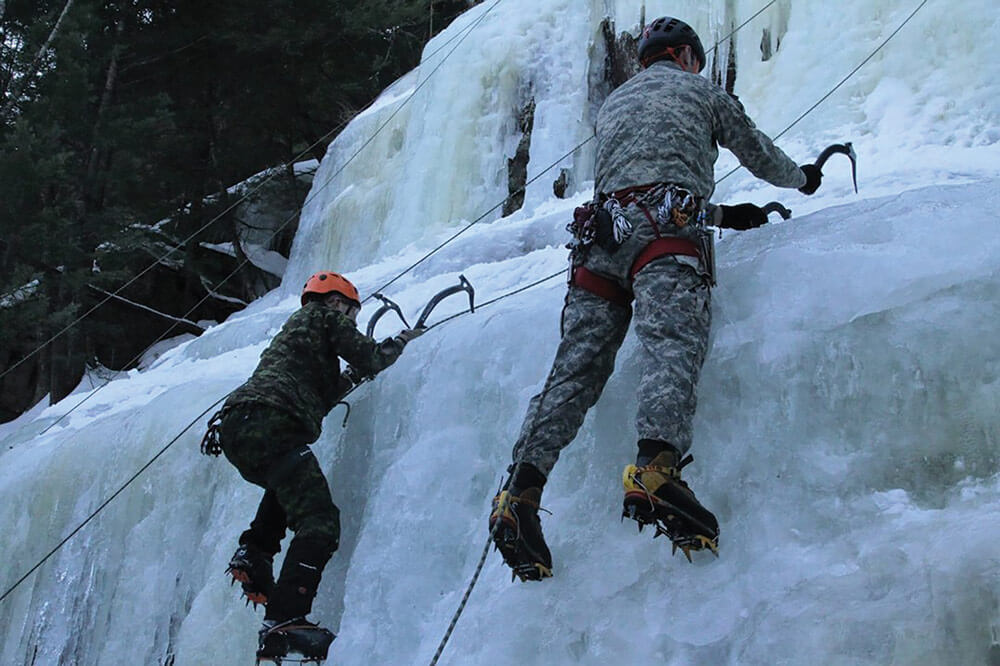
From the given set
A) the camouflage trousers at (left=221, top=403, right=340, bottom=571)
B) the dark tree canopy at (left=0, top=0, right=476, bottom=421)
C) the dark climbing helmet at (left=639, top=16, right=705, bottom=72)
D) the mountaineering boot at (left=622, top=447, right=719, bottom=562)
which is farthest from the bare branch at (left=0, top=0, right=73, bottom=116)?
the mountaineering boot at (left=622, top=447, right=719, bottom=562)

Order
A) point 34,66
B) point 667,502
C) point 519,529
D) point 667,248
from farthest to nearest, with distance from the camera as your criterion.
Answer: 1. point 34,66
2. point 667,248
3. point 519,529
4. point 667,502

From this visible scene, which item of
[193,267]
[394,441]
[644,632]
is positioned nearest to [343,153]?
[193,267]

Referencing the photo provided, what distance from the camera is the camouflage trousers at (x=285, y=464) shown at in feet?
12.1

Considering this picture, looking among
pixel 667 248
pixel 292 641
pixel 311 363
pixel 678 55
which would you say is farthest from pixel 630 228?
pixel 292 641

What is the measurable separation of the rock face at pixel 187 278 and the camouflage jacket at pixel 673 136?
35.6ft

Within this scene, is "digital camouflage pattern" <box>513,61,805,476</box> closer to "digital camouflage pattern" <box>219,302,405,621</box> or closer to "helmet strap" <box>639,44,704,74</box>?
"helmet strap" <box>639,44,704,74</box>

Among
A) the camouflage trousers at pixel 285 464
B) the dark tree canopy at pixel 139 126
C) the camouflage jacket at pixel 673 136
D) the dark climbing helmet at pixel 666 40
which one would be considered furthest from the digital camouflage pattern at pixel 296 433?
the dark tree canopy at pixel 139 126

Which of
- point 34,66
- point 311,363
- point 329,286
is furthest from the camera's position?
point 34,66

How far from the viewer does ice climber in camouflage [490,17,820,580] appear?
8.77 feet

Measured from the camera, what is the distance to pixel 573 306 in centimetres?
312

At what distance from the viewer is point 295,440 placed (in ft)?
12.5

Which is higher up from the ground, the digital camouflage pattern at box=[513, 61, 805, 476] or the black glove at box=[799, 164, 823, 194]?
the digital camouflage pattern at box=[513, 61, 805, 476]

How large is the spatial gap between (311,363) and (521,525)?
56.5 inches

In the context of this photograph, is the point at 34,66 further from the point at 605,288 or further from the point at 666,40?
the point at 605,288
